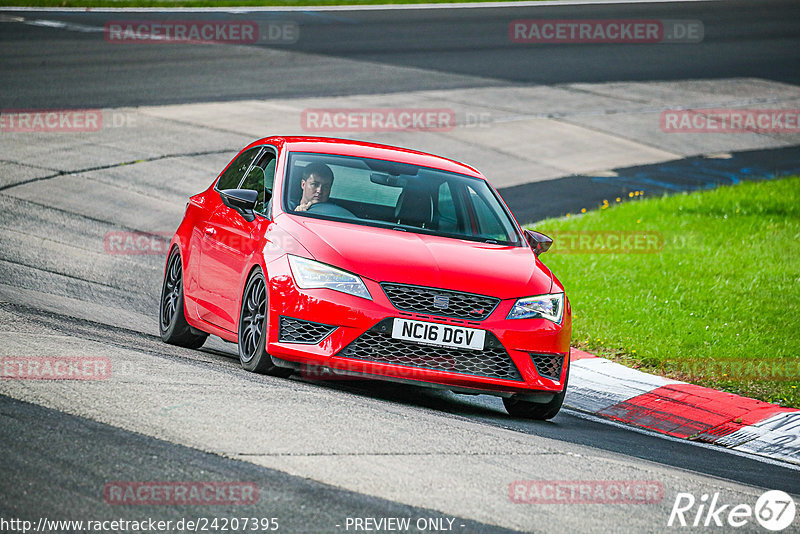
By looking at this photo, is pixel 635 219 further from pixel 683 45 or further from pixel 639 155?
pixel 683 45

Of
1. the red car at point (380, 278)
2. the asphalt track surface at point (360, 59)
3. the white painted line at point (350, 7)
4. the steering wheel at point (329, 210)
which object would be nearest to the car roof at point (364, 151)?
the red car at point (380, 278)

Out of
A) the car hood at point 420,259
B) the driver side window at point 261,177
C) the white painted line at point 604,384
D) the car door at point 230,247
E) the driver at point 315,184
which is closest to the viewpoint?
the car hood at point 420,259

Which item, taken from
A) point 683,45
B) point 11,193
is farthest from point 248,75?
point 683,45

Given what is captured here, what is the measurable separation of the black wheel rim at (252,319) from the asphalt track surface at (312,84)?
187 mm

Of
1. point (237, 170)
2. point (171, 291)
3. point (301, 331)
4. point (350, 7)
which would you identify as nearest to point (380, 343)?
point (301, 331)

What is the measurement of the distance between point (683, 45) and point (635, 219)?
18.5 m

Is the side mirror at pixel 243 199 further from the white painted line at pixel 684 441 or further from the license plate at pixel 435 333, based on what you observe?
the white painted line at pixel 684 441

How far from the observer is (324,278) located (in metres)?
7.24

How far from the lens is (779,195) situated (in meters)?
17.5

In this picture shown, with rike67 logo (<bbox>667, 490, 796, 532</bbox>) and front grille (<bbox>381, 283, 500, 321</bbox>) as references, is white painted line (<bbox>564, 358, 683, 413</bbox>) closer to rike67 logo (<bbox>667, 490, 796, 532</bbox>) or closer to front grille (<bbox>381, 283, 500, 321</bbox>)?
front grille (<bbox>381, 283, 500, 321</bbox>)

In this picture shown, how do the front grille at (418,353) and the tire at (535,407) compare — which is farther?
the tire at (535,407)

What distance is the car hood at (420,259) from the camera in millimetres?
7223

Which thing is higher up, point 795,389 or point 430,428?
Answer: point 430,428

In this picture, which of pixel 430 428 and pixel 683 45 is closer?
pixel 430 428
